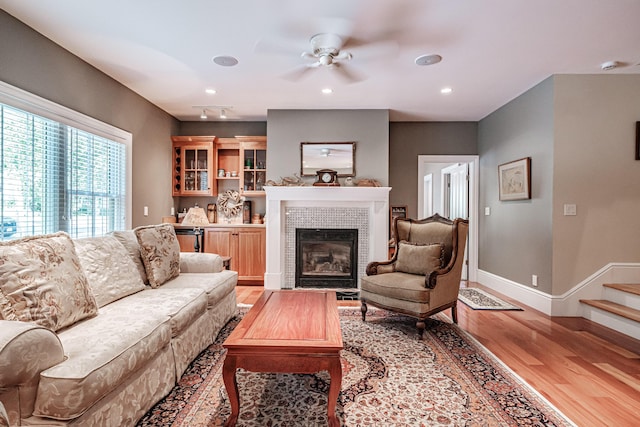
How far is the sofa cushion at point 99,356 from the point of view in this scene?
128 centimetres

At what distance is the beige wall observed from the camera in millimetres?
3477

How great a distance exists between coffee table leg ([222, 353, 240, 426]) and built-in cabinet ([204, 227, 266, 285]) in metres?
3.25

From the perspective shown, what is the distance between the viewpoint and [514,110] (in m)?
4.29

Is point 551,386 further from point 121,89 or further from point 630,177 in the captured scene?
point 121,89

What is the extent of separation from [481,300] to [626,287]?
140 centimetres

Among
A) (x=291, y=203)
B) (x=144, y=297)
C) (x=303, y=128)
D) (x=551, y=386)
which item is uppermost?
(x=303, y=128)

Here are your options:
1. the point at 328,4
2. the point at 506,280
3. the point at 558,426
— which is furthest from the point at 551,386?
the point at 328,4

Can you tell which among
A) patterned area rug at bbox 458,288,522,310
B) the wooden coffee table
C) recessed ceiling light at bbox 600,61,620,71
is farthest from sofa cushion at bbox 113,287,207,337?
recessed ceiling light at bbox 600,61,620,71

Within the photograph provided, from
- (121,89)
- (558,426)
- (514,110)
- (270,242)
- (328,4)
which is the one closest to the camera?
(558,426)

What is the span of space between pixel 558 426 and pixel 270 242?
3.68m

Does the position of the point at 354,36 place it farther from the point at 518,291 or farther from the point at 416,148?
the point at 518,291

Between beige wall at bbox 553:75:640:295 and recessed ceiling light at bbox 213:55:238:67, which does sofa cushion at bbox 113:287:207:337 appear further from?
beige wall at bbox 553:75:640:295

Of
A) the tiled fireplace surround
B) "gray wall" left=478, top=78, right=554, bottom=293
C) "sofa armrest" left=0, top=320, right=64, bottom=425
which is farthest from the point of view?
the tiled fireplace surround

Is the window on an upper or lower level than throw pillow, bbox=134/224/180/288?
upper
